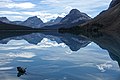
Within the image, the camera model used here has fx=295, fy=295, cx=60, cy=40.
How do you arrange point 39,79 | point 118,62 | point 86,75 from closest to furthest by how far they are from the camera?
point 39,79
point 86,75
point 118,62

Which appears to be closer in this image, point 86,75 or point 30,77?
point 30,77

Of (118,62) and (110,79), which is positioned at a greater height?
→ (118,62)

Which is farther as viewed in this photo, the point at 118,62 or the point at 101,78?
the point at 118,62

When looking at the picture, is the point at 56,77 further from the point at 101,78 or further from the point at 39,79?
the point at 101,78

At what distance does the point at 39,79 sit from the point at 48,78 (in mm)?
1772

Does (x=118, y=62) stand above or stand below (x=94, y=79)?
above

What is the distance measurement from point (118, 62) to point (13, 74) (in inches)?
973

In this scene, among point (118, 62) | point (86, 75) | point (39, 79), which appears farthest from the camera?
point (118, 62)

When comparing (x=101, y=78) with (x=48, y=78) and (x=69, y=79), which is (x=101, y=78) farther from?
(x=48, y=78)

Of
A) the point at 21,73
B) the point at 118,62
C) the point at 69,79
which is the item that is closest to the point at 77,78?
the point at 69,79

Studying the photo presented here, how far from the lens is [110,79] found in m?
41.3

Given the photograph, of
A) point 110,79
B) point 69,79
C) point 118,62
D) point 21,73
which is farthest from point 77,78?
point 118,62

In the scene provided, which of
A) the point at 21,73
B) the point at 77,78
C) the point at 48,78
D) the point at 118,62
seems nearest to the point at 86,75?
the point at 77,78

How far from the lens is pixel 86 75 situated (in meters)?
45.5
